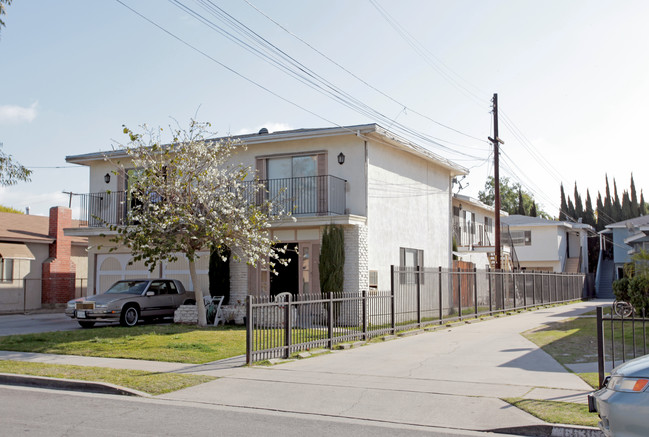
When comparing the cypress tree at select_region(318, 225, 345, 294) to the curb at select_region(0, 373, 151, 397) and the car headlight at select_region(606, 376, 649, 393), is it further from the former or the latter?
the car headlight at select_region(606, 376, 649, 393)

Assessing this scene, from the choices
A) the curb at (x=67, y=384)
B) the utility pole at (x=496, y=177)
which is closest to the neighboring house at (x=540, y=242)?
the utility pole at (x=496, y=177)

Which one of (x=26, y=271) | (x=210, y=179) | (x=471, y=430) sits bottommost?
(x=471, y=430)

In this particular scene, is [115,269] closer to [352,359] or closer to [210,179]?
[210,179]

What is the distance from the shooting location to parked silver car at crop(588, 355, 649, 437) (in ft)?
17.5

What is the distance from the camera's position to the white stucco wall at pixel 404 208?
21.5 m

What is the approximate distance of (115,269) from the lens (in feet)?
81.3

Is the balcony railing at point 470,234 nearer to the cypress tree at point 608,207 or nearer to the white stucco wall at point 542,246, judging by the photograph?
the white stucco wall at point 542,246

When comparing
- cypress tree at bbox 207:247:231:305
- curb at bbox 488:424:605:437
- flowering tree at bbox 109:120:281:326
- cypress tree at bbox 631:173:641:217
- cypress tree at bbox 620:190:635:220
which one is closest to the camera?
curb at bbox 488:424:605:437

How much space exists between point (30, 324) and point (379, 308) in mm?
12532

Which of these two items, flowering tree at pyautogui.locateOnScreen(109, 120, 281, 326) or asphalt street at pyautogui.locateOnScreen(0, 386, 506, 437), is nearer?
asphalt street at pyautogui.locateOnScreen(0, 386, 506, 437)

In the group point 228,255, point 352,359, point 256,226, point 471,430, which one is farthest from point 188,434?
point 228,255

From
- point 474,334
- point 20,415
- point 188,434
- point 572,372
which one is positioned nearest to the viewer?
point 188,434

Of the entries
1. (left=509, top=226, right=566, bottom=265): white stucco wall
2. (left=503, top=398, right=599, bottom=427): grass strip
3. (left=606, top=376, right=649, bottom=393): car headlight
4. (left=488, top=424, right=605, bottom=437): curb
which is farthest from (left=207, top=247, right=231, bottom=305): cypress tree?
(left=509, top=226, right=566, bottom=265): white stucco wall

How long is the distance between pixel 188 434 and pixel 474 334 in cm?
1203
